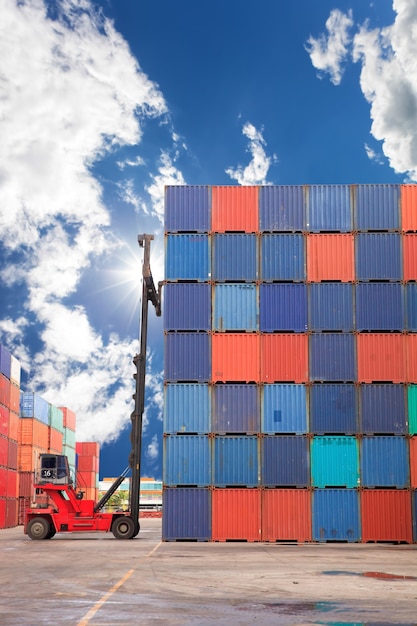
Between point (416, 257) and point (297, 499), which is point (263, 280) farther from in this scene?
point (297, 499)

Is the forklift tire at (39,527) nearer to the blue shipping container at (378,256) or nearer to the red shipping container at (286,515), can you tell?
the red shipping container at (286,515)

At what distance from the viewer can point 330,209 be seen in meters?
37.7

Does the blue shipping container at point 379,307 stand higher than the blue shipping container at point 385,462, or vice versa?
the blue shipping container at point 379,307

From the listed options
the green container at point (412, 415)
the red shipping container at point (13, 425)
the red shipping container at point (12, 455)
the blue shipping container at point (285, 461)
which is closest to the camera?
the blue shipping container at point (285, 461)

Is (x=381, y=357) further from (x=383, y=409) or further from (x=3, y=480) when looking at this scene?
(x=3, y=480)

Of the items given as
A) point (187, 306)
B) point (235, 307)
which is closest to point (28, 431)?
point (187, 306)

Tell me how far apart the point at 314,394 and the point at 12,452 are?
30768mm

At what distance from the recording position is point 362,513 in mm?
34844

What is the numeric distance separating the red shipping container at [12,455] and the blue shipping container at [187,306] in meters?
26.1

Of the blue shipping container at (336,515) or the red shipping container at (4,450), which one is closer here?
the blue shipping container at (336,515)

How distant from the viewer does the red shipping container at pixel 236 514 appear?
113 feet

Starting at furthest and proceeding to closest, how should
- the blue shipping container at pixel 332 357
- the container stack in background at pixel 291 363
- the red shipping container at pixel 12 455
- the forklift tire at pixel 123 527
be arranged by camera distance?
the red shipping container at pixel 12 455, the blue shipping container at pixel 332 357, the forklift tire at pixel 123 527, the container stack in background at pixel 291 363

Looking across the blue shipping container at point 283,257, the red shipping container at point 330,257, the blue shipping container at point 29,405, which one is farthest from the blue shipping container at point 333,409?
the blue shipping container at point 29,405

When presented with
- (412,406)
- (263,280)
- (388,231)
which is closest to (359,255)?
(388,231)
